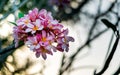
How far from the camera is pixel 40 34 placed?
4.16ft

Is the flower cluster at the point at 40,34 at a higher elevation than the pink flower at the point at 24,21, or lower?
lower

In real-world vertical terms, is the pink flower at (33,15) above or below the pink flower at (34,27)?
above

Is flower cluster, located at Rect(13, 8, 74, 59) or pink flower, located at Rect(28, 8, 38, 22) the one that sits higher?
pink flower, located at Rect(28, 8, 38, 22)

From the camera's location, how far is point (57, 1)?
7.57ft

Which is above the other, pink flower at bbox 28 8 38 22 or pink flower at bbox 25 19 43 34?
pink flower at bbox 28 8 38 22

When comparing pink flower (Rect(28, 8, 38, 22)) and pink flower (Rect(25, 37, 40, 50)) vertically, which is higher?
pink flower (Rect(28, 8, 38, 22))

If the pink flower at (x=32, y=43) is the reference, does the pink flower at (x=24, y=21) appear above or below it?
above

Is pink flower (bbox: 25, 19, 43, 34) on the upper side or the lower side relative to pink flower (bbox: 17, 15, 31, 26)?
A: lower

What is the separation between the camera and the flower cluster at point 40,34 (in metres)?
1.26

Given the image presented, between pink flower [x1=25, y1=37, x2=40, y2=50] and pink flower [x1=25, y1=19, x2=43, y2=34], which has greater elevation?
pink flower [x1=25, y1=19, x2=43, y2=34]

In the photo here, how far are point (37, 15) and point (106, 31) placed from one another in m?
1.31

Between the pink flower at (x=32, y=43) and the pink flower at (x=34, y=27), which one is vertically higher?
the pink flower at (x=34, y=27)

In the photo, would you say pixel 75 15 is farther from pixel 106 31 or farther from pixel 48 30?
pixel 48 30

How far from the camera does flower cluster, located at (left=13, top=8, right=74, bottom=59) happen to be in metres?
1.26
